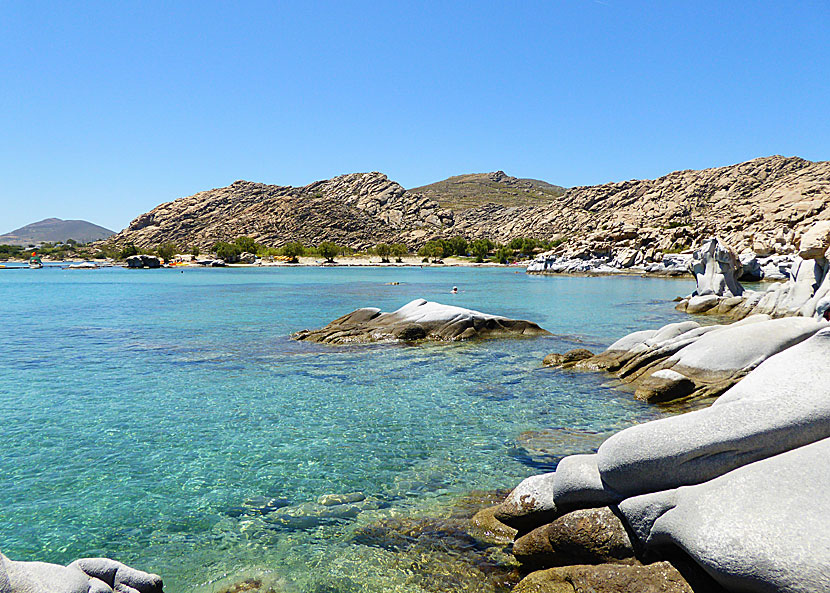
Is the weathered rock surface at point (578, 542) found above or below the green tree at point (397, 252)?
below

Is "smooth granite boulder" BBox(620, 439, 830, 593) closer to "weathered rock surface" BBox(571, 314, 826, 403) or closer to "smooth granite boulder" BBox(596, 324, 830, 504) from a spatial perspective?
"smooth granite boulder" BBox(596, 324, 830, 504)

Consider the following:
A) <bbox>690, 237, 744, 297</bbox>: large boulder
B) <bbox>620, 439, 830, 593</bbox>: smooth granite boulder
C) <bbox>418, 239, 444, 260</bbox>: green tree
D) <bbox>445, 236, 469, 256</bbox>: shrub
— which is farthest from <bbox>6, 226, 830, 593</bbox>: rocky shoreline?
<bbox>445, 236, 469, 256</bbox>: shrub

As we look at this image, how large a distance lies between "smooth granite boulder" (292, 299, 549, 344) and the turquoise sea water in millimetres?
1564

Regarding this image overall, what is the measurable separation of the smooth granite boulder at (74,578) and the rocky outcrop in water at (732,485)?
16.8ft

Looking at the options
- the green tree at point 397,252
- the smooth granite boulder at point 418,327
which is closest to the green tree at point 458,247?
the green tree at point 397,252

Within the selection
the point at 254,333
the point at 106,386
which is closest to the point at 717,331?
the point at 106,386

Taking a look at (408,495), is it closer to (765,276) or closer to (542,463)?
(542,463)

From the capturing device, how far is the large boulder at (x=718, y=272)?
4531cm

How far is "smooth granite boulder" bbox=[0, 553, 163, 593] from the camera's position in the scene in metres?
5.04

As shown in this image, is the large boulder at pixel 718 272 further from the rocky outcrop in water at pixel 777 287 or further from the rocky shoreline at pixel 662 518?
the rocky shoreline at pixel 662 518

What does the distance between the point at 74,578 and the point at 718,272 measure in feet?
166

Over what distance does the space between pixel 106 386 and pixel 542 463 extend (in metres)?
15.5

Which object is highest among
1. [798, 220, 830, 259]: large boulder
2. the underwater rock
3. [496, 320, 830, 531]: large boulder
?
[798, 220, 830, 259]: large boulder

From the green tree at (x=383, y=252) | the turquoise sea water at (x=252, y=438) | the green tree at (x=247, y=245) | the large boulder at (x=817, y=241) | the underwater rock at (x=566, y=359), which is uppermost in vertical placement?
the green tree at (x=247, y=245)
